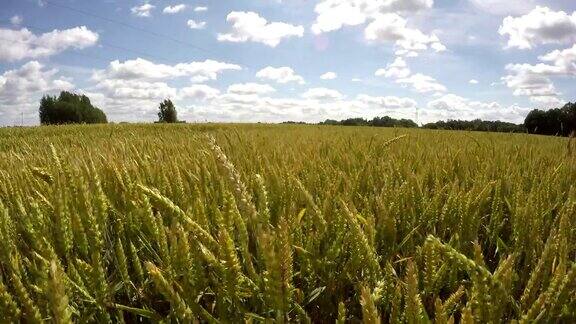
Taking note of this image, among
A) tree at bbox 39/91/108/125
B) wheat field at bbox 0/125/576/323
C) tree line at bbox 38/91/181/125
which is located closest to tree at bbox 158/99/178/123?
tree line at bbox 38/91/181/125

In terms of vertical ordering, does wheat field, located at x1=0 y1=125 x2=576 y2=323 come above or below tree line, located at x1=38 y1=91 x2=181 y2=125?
below

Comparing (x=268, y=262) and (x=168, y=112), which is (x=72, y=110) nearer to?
(x=168, y=112)

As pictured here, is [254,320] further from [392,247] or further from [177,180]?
[177,180]

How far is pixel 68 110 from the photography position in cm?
7281

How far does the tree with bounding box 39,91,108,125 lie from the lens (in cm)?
7225

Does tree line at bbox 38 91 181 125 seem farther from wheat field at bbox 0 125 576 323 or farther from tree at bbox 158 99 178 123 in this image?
wheat field at bbox 0 125 576 323

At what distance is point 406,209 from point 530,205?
1.00 ft

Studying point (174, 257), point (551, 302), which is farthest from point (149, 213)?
point (551, 302)

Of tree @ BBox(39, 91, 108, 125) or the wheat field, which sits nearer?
the wheat field

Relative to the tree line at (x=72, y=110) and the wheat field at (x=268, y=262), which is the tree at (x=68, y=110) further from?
the wheat field at (x=268, y=262)

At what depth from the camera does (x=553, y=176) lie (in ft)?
4.89

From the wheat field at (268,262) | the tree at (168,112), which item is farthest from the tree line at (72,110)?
the wheat field at (268,262)

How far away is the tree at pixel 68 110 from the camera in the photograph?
72250 mm

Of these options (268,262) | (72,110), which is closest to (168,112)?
(72,110)
